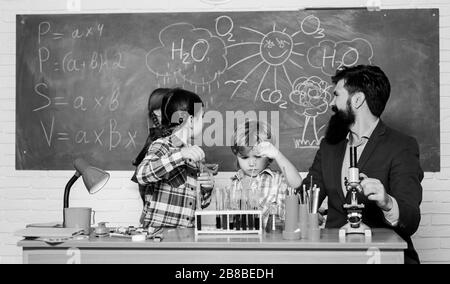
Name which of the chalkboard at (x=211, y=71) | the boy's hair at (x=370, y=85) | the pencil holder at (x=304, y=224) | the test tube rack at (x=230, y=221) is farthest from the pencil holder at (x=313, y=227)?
the chalkboard at (x=211, y=71)

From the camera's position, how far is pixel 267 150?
297 centimetres

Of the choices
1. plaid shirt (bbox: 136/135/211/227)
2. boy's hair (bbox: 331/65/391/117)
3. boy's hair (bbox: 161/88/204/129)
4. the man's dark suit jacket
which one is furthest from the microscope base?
boy's hair (bbox: 161/88/204/129)

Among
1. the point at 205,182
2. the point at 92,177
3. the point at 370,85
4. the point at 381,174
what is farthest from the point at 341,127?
the point at 92,177

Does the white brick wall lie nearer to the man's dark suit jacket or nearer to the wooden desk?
the man's dark suit jacket

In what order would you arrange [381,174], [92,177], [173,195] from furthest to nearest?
[173,195] → [381,174] → [92,177]

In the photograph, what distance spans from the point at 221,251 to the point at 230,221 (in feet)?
0.65

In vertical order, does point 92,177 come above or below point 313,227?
above

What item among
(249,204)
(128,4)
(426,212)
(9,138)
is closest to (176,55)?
(128,4)

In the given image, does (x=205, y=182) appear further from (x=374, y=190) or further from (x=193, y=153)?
(x=374, y=190)

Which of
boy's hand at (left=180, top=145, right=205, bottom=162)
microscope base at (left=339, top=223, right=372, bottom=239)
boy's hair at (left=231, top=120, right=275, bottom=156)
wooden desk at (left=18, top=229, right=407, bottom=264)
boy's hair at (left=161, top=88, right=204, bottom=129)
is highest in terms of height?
boy's hair at (left=161, top=88, right=204, bottom=129)

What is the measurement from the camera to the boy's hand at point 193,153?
9.58ft

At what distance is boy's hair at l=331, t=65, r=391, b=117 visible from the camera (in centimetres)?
302
